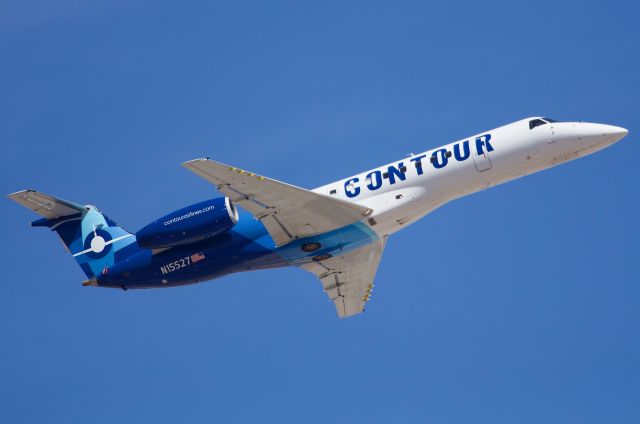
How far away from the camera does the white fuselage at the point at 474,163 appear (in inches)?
1312

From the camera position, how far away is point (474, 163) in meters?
33.3

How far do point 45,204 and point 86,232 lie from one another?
202cm

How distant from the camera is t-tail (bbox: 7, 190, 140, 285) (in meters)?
36.5

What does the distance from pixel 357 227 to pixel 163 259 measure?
7251mm

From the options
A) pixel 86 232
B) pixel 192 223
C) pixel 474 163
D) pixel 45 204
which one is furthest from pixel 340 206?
pixel 45 204

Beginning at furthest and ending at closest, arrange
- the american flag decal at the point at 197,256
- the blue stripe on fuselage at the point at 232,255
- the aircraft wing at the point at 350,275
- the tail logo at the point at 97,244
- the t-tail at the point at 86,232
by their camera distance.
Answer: the tail logo at the point at 97,244 < the aircraft wing at the point at 350,275 < the t-tail at the point at 86,232 < the american flag decal at the point at 197,256 < the blue stripe on fuselage at the point at 232,255

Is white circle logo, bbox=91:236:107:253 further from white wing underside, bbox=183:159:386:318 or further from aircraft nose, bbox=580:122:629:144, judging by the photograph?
aircraft nose, bbox=580:122:629:144

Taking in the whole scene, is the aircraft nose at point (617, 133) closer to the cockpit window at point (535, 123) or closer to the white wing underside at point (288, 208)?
the cockpit window at point (535, 123)

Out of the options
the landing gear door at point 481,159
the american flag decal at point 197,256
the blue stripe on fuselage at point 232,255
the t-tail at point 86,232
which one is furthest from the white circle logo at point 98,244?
the landing gear door at point 481,159

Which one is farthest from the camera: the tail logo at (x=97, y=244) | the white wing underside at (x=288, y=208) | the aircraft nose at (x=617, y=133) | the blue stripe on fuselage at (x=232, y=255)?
the tail logo at (x=97, y=244)

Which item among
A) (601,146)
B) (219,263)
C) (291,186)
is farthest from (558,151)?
(219,263)

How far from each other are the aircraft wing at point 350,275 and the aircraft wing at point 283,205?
3023 mm

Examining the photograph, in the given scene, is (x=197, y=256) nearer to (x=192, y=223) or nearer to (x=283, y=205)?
(x=192, y=223)

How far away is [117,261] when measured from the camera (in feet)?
119
